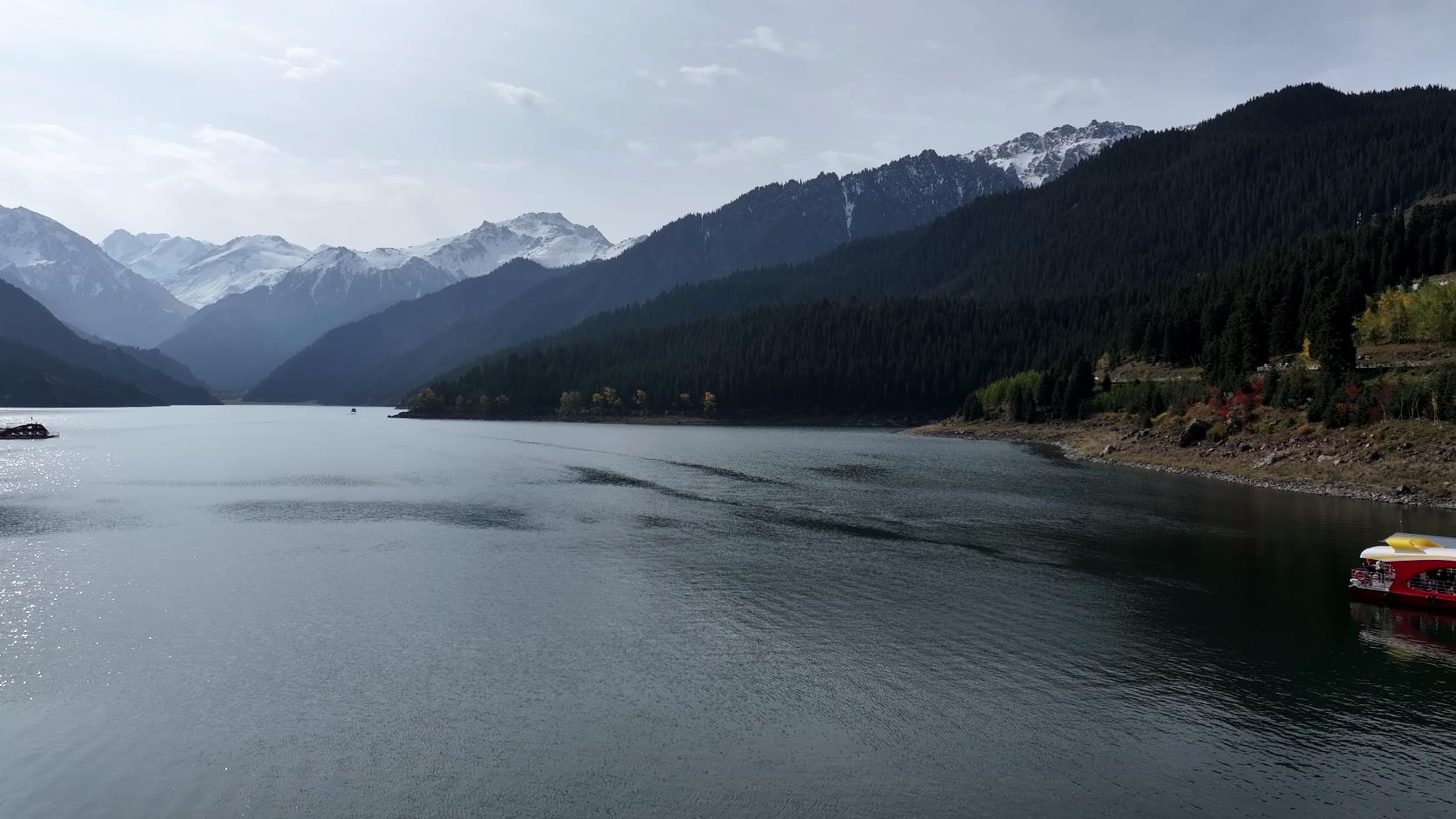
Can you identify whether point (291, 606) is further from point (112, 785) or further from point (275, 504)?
point (275, 504)

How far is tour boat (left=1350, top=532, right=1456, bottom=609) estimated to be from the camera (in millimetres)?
43938

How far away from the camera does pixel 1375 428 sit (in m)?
88.9

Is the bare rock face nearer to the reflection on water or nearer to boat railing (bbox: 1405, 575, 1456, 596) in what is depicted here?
boat railing (bbox: 1405, 575, 1456, 596)

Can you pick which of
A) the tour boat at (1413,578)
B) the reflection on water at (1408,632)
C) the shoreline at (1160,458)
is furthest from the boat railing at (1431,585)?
the shoreline at (1160,458)

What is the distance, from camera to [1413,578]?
44062 millimetres

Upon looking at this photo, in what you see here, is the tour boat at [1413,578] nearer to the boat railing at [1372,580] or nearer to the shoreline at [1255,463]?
the boat railing at [1372,580]

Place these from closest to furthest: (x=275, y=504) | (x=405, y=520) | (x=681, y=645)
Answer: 1. (x=681, y=645)
2. (x=405, y=520)
3. (x=275, y=504)

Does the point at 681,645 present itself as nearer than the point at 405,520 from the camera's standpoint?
Yes

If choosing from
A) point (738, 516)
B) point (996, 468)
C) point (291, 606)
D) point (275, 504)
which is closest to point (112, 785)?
point (291, 606)

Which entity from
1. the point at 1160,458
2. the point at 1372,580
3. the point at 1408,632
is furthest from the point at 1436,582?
the point at 1160,458

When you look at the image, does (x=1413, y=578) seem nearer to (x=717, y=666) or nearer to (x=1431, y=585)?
(x=1431, y=585)

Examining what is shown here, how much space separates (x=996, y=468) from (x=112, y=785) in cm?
10384

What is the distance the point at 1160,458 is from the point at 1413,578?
7216 cm

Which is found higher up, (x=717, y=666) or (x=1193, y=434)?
(x=1193, y=434)
